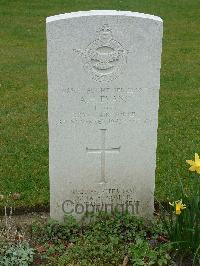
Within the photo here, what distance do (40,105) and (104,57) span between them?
3.93m

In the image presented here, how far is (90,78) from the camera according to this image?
434 centimetres

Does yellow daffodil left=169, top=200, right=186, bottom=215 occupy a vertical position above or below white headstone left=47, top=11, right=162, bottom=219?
below

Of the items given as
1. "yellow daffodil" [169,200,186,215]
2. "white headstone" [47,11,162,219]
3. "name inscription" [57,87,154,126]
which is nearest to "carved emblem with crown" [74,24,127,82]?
"white headstone" [47,11,162,219]

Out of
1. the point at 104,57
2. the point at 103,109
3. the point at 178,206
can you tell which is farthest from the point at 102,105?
the point at 178,206

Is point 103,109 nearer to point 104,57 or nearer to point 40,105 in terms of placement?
point 104,57

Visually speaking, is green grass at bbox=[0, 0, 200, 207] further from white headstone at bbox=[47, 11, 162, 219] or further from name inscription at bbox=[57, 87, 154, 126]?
name inscription at bbox=[57, 87, 154, 126]

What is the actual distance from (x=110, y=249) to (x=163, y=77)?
18.5ft

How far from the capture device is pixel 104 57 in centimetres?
432

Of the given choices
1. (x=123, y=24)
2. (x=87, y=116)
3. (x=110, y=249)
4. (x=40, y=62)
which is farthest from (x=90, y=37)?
(x=40, y=62)

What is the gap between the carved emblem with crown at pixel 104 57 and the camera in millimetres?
4250

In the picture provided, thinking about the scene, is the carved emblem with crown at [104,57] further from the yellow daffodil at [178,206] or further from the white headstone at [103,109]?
the yellow daffodil at [178,206]

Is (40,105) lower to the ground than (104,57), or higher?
lower

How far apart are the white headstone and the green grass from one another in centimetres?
55

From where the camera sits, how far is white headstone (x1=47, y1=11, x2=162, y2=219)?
13.9 ft
